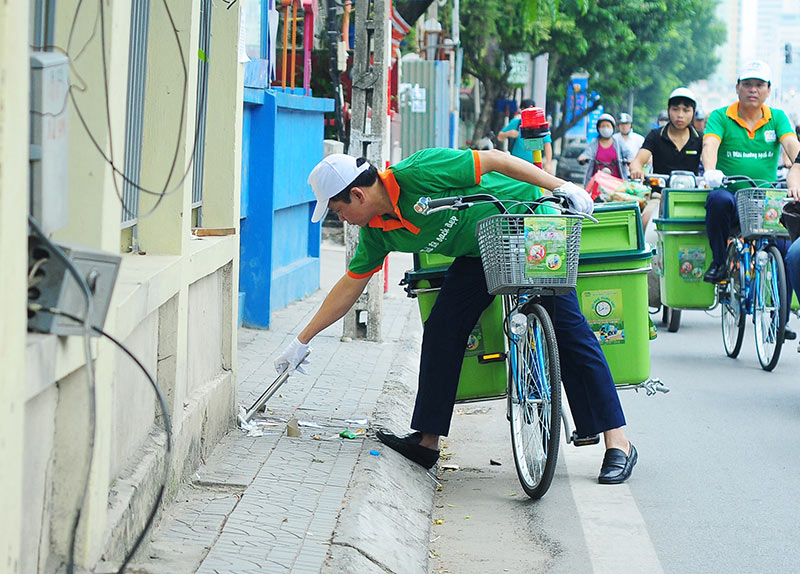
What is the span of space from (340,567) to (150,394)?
1138 millimetres

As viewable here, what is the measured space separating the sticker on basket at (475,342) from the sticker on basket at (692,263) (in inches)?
162

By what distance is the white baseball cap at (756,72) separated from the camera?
30.4 ft

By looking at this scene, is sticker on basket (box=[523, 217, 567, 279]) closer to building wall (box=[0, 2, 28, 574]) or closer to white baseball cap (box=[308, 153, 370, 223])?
white baseball cap (box=[308, 153, 370, 223])

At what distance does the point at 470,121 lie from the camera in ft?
179

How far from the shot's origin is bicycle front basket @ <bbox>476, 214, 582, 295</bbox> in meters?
5.19

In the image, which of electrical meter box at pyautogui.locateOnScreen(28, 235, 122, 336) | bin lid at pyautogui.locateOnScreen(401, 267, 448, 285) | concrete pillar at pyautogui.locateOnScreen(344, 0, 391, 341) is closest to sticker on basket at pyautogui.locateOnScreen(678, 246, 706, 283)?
concrete pillar at pyautogui.locateOnScreen(344, 0, 391, 341)

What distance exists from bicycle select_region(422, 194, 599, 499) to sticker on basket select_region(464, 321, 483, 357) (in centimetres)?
28

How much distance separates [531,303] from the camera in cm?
568

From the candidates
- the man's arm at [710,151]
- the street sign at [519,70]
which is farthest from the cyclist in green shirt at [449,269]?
the street sign at [519,70]

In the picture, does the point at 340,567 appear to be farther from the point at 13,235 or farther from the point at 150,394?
the point at 13,235

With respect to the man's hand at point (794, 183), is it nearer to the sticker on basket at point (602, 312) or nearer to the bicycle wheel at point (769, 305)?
the bicycle wheel at point (769, 305)

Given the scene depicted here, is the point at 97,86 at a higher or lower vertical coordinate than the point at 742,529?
higher

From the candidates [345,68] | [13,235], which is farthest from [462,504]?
[345,68]

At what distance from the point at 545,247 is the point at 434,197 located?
55 centimetres
